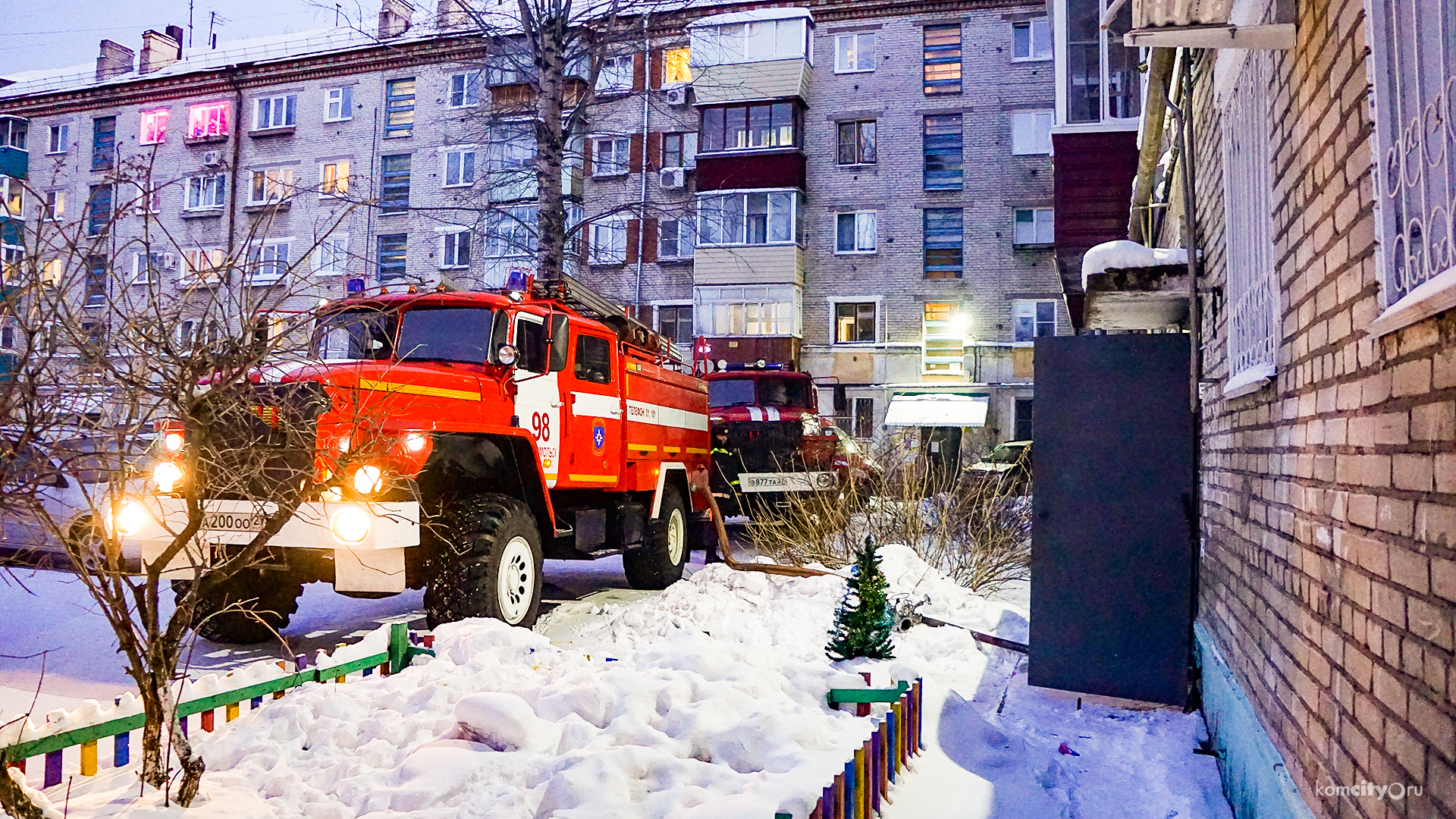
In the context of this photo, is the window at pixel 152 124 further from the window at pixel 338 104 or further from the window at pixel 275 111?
the window at pixel 338 104

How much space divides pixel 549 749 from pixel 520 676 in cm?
90

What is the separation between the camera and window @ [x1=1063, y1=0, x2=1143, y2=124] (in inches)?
388

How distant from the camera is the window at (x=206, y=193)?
3238cm

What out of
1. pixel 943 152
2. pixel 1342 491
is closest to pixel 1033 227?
pixel 943 152

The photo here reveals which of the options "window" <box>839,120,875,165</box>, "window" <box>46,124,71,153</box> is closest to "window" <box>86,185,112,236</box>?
"window" <box>839,120,875,165</box>

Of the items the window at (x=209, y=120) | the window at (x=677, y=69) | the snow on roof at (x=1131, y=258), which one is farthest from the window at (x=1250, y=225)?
the window at (x=209, y=120)

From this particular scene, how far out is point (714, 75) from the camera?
2759cm

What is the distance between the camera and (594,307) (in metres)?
9.12

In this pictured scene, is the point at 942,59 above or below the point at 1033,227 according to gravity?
above

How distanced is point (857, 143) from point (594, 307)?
20.3 metres

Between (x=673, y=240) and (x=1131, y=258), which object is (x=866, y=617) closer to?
(x=1131, y=258)
